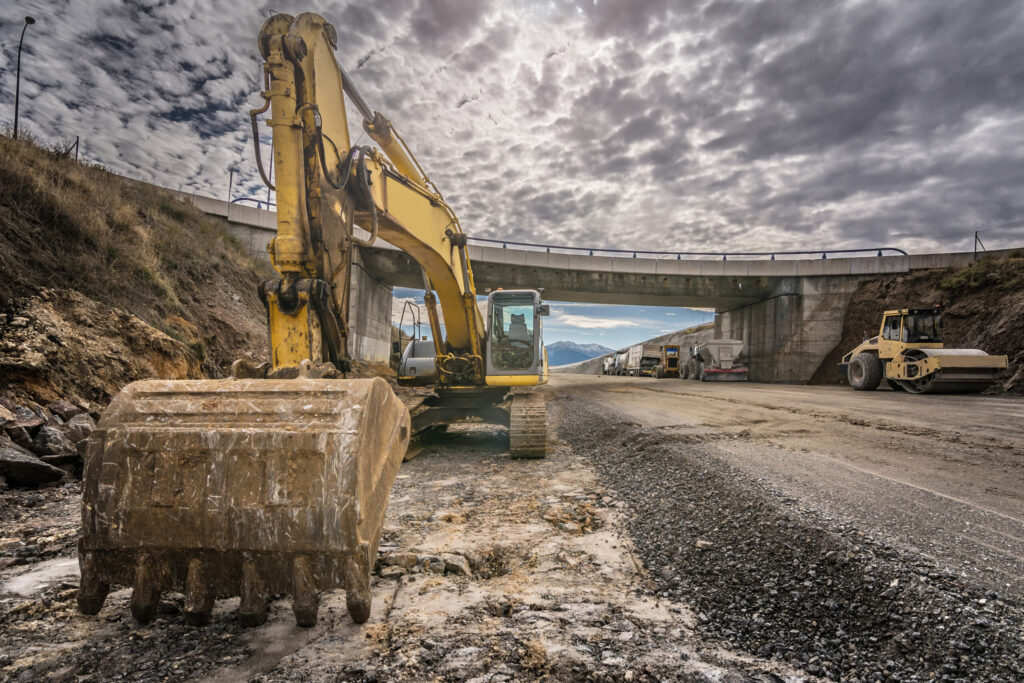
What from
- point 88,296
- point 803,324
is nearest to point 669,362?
point 803,324

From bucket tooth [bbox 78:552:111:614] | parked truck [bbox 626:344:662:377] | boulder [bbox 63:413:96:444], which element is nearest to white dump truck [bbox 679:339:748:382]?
parked truck [bbox 626:344:662:377]

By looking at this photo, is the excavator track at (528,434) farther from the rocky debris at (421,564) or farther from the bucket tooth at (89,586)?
the bucket tooth at (89,586)

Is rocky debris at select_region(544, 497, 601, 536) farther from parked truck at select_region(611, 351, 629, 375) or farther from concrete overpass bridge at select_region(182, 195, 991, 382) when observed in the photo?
parked truck at select_region(611, 351, 629, 375)

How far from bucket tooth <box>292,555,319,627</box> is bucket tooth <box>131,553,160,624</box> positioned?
627 mm

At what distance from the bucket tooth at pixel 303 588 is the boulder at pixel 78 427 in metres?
4.54

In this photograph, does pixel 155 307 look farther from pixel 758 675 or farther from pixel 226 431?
pixel 758 675

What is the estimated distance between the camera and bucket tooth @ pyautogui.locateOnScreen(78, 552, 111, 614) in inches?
79.2

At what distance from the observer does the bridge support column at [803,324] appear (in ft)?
83.0

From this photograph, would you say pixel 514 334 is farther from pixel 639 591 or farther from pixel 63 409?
pixel 63 409

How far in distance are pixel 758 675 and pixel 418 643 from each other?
4.41ft

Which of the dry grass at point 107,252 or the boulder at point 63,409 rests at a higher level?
the dry grass at point 107,252

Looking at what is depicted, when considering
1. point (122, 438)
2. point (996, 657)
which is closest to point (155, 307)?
point (122, 438)

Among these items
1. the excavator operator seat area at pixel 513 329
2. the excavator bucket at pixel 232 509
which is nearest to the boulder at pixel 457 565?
the excavator bucket at pixel 232 509

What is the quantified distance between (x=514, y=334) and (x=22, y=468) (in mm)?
5654
